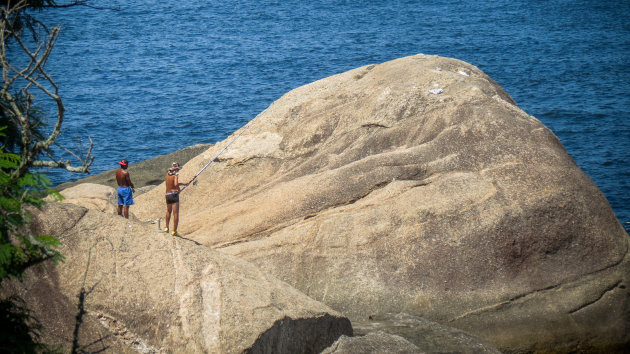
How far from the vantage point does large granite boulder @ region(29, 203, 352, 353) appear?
932cm

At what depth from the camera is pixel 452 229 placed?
1410 cm

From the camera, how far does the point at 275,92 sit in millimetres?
39656

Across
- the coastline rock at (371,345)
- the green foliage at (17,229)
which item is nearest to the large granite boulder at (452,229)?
the coastline rock at (371,345)

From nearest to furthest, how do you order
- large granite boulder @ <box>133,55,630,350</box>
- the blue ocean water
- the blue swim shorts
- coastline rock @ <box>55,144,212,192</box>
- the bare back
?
1. large granite boulder @ <box>133,55,630,350</box>
2. the bare back
3. the blue swim shorts
4. coastline rock @ <box>55,144,212,192</box>
5. the blue ocean water

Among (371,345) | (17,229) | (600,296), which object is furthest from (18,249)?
(600,296)

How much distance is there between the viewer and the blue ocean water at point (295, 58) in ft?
109

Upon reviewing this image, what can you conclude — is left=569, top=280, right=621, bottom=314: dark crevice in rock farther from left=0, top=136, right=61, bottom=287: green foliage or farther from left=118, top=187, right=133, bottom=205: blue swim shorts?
left=118, top=187, right=133, bottom=205: blue swim shorts

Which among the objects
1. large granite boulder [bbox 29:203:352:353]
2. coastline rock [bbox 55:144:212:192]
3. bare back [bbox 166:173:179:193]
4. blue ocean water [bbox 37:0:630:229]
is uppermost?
large granite boulder [bbox 29:203:352:353]

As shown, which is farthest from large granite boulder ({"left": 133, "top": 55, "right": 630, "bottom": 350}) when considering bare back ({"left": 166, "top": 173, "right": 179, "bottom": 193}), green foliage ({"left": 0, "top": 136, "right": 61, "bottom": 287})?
green foliage ({"left": 0, "top": 136, "right": 61, "bottom": 287})

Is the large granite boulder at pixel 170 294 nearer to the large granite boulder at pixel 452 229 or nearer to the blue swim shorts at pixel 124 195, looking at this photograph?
the large granite boulder at pixel 452 229

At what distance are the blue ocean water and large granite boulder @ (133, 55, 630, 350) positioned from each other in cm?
962

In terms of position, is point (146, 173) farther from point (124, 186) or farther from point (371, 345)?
point (371, 345)

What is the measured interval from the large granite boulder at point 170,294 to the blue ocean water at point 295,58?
16.8m

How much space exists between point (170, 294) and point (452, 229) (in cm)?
665
